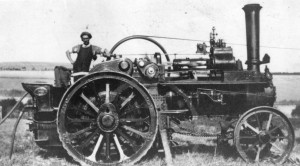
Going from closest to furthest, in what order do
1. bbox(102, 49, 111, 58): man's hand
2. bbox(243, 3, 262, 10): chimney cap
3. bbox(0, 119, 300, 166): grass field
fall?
bbox(0, 119, 300, 166): grass field, bbox(102, 49, 111, 58): man's hand, bbox(243, 3, 262, 10): chimney cap

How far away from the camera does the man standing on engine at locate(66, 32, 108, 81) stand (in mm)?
6742

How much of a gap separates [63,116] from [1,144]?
303 cm

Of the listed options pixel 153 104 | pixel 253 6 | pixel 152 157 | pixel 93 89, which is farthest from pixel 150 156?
pixel 253 6

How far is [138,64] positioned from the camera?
6.43m

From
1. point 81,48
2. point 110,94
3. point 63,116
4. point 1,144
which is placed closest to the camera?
point 63,116

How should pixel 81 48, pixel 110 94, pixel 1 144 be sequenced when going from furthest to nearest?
pixel 1 144
pixel 81 48
pixel 110 94

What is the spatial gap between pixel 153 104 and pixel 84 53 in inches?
75.4

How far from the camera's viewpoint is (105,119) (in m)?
5.95

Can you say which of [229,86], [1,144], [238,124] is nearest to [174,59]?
[229,86]

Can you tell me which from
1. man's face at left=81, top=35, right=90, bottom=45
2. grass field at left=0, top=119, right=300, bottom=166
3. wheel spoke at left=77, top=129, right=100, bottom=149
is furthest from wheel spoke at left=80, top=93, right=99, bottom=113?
man's face at left=81, top=35, right=90, bottom=45

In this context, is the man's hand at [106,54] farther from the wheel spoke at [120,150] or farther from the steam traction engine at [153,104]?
the wheel spoke at [120,150]

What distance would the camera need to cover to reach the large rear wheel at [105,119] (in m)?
5.95

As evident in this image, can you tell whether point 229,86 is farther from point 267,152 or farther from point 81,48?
point 81,48

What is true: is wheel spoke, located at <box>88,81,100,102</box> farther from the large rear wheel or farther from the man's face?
the man's face
